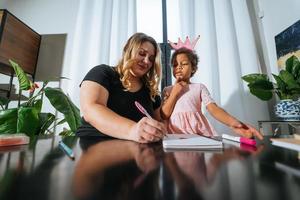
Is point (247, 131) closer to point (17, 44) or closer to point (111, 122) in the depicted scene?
point (111, 122)

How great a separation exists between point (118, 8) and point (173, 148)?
63.2 inches

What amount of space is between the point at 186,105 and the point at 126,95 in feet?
1.24

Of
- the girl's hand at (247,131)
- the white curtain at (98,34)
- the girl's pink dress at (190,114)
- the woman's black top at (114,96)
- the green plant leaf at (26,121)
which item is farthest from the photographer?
the white curtain at (98,34)

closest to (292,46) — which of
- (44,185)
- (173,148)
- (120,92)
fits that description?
(120,92)

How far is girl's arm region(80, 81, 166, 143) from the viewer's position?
0.47m

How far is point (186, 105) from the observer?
1044mm

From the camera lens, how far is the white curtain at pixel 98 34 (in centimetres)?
155

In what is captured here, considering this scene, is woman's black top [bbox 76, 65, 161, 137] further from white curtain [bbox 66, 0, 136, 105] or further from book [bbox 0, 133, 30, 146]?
white curtain [bbox 66, 0, 136, 105]

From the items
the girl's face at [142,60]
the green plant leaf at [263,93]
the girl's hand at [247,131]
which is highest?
the girl's face at [142,60]

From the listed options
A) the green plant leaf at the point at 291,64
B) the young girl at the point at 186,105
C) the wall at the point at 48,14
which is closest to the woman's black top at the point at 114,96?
the young girl at the point at 186,105

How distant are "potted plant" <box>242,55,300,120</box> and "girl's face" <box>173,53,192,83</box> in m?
0.49

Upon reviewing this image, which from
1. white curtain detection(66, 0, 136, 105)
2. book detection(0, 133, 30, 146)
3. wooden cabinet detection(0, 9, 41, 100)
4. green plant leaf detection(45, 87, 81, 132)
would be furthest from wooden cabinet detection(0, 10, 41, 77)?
book detection(0, 133, 30, 146)

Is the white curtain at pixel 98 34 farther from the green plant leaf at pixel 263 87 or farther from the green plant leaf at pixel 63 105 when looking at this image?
the green plant leaf at pixel 263 87

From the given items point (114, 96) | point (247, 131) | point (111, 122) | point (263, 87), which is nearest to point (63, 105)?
point (114, 96)
